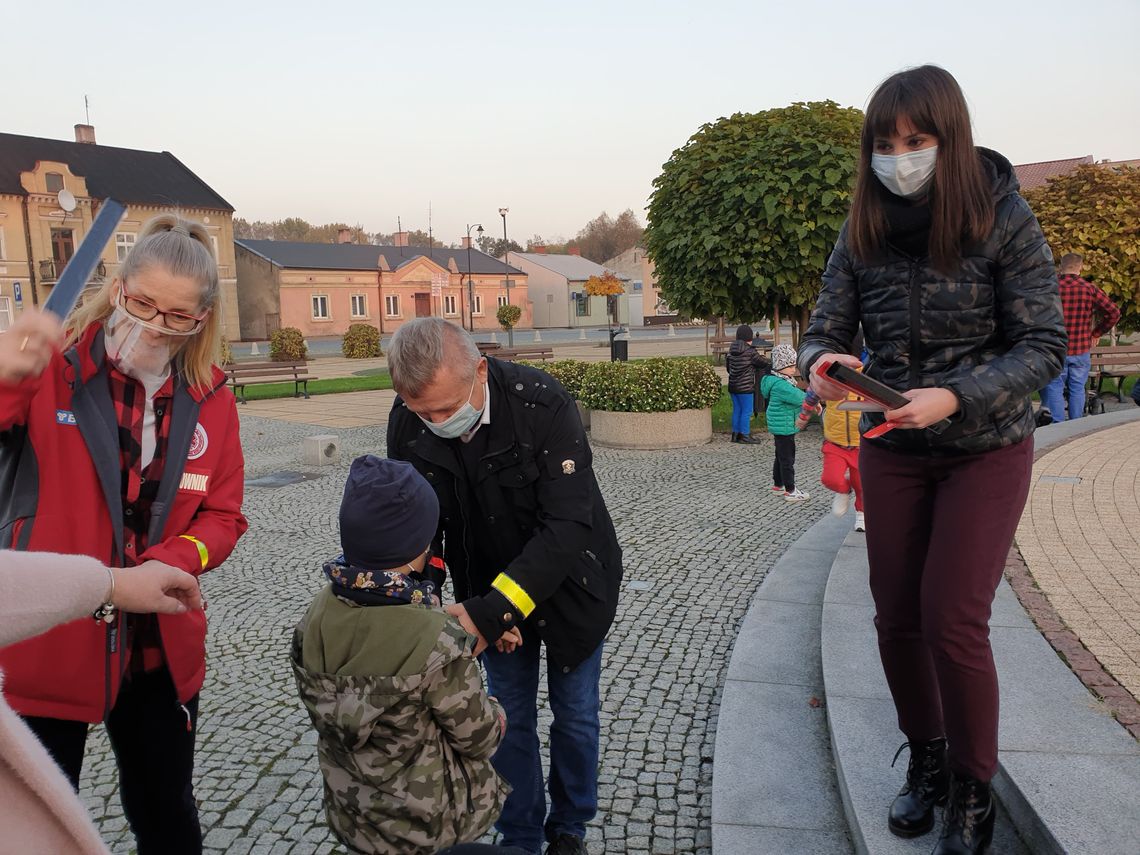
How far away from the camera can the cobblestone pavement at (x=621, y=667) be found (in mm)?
3121

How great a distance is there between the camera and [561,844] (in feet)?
9.02

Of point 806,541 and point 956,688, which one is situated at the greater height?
point 956,688

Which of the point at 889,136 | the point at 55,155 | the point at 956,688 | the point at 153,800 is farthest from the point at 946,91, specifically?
the point at 55,155

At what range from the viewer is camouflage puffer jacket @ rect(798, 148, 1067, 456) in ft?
7.13

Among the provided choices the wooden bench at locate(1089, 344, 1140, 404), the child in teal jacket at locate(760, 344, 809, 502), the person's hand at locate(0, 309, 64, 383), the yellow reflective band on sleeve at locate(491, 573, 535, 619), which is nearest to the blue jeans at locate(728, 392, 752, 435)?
the child in teal jacket at locate(760, 344, 809, 502)

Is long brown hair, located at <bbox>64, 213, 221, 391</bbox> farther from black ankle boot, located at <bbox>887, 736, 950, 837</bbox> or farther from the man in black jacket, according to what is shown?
black ankle boot, located at <bbox>887, 736, 950, 837</bbox>

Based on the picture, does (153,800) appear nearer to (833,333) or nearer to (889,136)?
(833,333)

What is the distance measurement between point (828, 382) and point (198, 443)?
167cm

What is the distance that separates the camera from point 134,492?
2.19 m

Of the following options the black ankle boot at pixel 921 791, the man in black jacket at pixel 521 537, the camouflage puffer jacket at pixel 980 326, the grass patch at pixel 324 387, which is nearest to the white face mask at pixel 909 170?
the camouflage puffer jacket at pixel 980 326

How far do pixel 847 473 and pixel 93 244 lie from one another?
578cm

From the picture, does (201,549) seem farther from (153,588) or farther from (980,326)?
(980,326)

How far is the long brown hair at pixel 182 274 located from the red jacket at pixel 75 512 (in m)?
0.08

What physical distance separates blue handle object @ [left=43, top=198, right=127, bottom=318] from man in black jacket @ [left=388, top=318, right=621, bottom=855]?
2.37 feet
